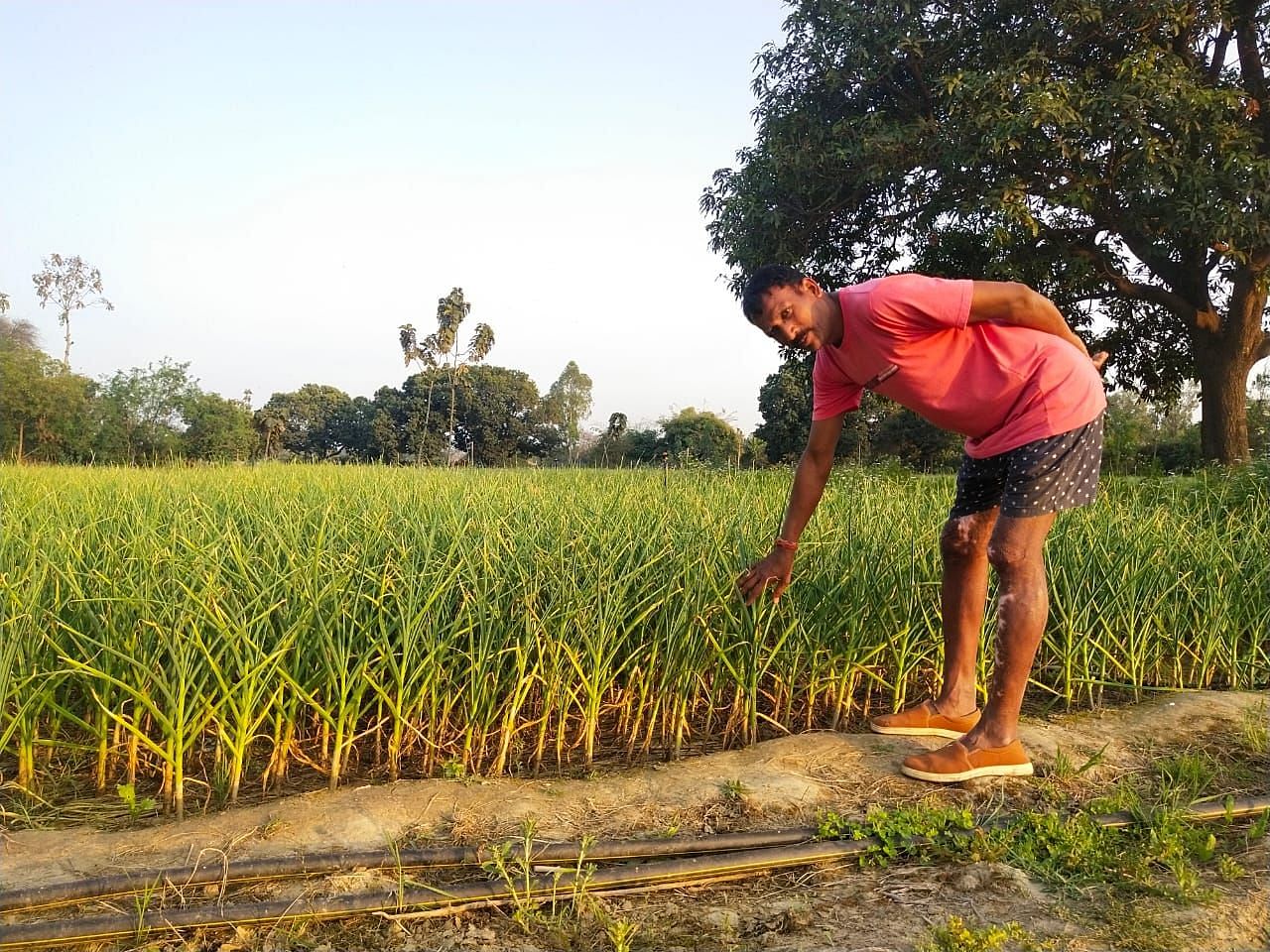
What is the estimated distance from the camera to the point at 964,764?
2070 millimetres

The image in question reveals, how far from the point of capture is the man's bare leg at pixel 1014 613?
2.07 meters

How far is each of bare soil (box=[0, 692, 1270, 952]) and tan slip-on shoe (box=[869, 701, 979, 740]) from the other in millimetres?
69

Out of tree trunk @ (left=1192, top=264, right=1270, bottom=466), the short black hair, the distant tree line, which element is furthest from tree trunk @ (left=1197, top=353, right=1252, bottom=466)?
the short black hair

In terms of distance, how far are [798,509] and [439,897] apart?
144 cm

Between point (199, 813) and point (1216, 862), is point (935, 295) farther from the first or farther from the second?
point (199, 813)

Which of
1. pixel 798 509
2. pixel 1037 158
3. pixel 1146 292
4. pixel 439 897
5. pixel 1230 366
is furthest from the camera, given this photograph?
pixel 1146 292

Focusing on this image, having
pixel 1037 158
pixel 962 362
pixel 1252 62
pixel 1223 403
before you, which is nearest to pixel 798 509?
pixel 962 362

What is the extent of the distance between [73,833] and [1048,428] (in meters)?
2.49

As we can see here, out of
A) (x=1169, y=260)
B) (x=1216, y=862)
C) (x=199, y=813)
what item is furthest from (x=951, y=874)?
(x=1169, y=260)

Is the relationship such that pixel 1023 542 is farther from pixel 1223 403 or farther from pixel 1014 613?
pixel 1223 403

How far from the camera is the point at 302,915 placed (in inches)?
57.8

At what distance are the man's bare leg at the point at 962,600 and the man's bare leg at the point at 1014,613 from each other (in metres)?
0.21

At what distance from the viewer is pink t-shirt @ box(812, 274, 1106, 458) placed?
2039 mm

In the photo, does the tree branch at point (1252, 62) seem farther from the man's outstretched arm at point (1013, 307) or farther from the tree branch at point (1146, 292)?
the man's outstretched arm at point (1013, 307)
